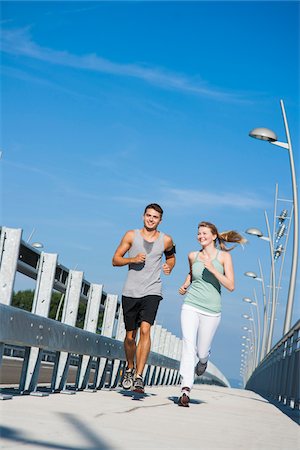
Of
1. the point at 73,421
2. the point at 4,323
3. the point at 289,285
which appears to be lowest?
the point at 73,421

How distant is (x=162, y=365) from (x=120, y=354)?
701cm

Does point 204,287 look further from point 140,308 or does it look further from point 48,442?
point 48,442

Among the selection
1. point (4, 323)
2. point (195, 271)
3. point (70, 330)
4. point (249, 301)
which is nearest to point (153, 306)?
point (195, 271)

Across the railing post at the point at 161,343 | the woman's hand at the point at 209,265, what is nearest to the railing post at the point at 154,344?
the railing post at the point at 161,343

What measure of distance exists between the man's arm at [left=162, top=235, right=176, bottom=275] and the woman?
11.7 inches

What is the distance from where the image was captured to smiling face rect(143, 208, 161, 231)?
1131cm

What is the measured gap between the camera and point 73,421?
6602 mm

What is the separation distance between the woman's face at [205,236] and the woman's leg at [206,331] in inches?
32.7

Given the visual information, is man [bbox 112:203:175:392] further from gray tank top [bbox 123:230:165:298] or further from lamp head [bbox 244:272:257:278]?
lamp head [bbox 244:272:257:278]

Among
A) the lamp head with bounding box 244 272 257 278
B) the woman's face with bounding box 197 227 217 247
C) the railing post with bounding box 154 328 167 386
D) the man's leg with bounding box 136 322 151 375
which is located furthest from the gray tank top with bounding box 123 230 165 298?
the lamp head with bounding box 244 272 257 278

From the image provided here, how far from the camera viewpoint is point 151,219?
445 inches

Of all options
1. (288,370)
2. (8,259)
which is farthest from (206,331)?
(288,370)

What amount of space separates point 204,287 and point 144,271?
0.71 metres

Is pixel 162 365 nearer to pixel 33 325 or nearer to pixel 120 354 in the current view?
pixel 120 354
